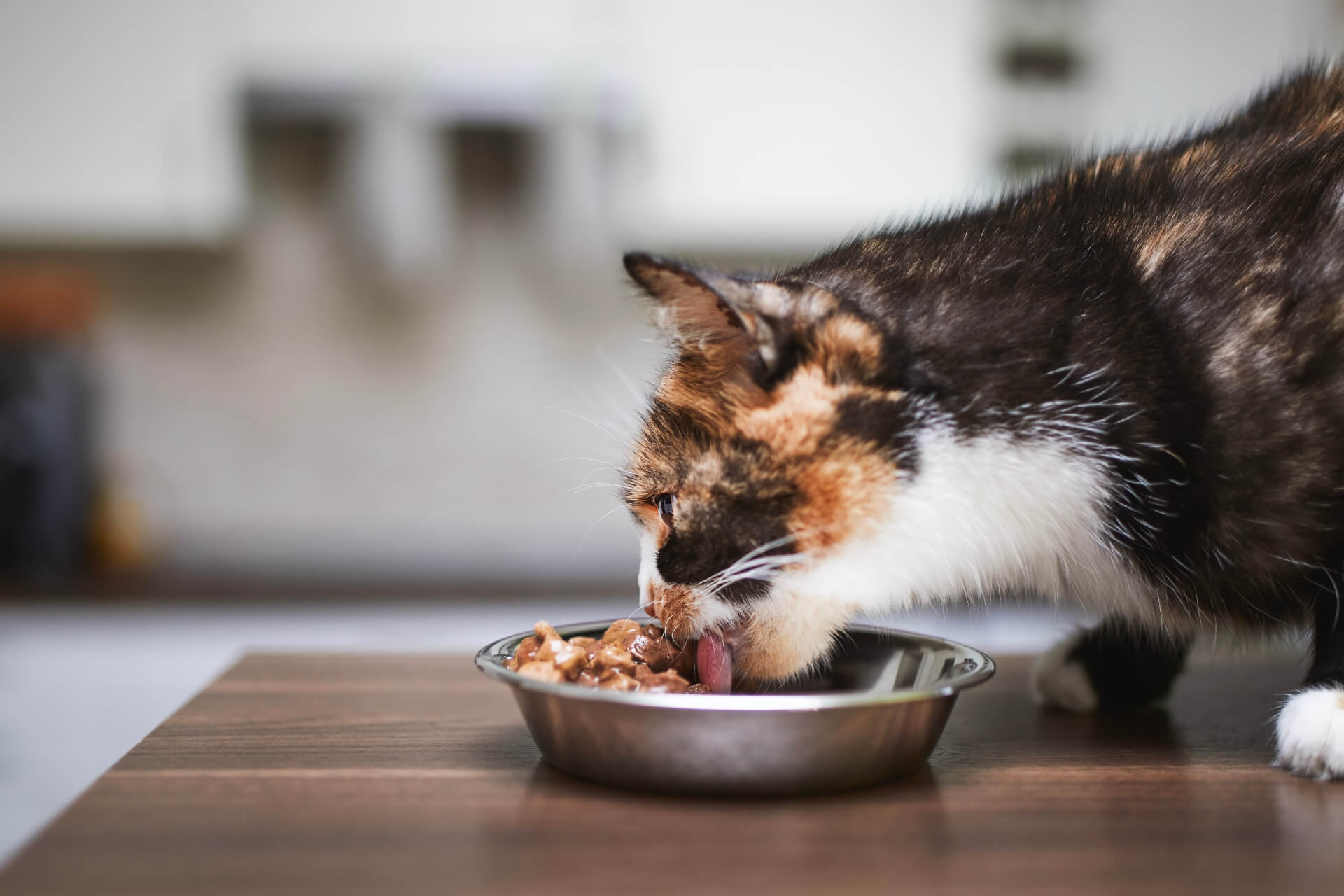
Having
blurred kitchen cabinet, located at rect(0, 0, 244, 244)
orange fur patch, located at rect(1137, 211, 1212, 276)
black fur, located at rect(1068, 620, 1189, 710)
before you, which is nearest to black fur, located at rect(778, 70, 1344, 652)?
orange fur patch, located at rect(1137, 211, 1212, 276)

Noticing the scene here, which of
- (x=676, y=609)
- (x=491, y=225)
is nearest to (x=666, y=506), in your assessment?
(x=676, y=609)

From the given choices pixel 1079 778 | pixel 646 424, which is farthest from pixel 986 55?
pixel 1079 778

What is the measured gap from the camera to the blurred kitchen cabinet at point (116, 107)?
2.22m

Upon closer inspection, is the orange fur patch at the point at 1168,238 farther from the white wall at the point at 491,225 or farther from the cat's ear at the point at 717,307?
the white wall at the point at 491,225

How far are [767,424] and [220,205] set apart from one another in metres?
1.93

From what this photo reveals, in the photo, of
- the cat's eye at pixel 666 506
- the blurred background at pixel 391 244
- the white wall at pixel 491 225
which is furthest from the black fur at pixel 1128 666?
the white wall at pixel 491 225

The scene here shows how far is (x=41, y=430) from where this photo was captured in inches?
85.3

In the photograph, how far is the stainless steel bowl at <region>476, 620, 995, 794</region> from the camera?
0.55 m

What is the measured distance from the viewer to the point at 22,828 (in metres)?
1.89

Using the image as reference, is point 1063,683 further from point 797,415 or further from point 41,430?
point 41,430

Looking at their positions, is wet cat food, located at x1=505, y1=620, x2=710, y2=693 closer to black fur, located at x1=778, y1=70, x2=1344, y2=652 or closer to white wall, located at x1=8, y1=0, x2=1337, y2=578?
black fur, located at x1=778, y1=70, x2=1344, y2=652

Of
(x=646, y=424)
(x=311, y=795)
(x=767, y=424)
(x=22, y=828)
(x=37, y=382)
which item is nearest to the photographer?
(x=311, y=795)

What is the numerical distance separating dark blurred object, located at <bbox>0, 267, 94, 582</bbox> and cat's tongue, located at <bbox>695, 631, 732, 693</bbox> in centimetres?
190

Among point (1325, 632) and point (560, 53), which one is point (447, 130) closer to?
point (560, 53)
